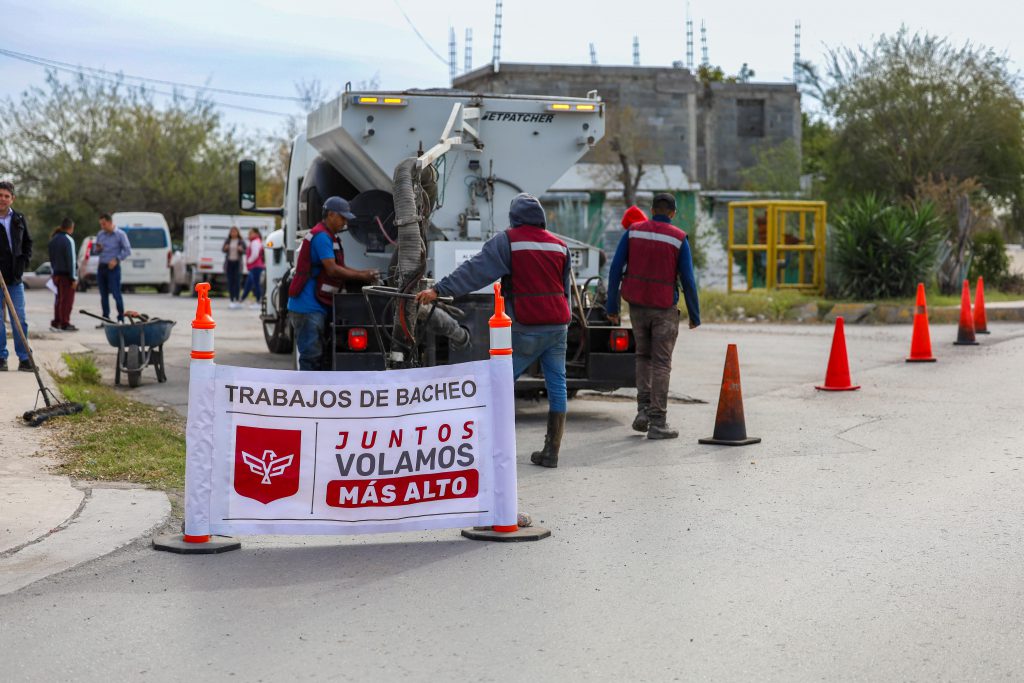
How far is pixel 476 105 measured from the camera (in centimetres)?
1252

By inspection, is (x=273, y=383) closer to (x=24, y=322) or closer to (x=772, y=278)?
(x=24, y=322)

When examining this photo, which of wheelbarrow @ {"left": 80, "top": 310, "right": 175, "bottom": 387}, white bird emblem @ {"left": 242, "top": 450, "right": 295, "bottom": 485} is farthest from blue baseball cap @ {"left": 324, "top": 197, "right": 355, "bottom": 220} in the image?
white bird emblem @ {"left": 242, "top": 450, "right": 295, "bottom": 485}

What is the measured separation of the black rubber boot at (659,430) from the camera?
405 inches

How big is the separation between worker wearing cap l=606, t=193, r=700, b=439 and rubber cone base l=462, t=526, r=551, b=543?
370 cm

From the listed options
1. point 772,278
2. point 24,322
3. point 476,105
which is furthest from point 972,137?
point 24,322

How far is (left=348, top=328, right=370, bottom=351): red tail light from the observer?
11172 millimetres

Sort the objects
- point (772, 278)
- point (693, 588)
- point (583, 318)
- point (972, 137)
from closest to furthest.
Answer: point (693, 588), point (583, 318), point (772, 278), point (972, 137)

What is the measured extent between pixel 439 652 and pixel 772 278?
2297 centimetres

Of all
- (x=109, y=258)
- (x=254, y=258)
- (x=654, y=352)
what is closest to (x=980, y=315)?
(x=654, y=352)

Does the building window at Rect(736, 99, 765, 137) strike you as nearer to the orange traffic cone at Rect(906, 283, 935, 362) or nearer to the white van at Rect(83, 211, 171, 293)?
the white van at Rect(83, 211, 171, 293)

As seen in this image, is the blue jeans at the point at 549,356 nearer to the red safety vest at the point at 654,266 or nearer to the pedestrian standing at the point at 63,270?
the red safety vest at the point at 654,266

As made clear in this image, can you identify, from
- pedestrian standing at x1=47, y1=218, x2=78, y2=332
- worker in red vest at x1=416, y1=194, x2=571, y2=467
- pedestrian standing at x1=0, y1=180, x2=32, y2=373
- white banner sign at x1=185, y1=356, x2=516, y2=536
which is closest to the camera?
white banner sign at x1=185, y1=356, x2=516, y2=536

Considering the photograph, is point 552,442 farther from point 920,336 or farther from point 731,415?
point 920,336

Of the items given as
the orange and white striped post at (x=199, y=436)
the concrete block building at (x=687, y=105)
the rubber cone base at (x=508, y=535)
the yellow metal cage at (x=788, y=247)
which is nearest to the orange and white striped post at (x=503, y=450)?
the rubber cone base at (x=508, y=535)
